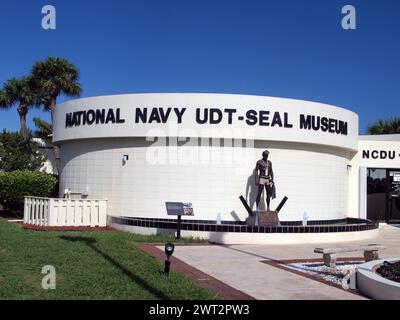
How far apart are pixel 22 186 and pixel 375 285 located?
48.8 ft

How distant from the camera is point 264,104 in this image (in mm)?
16719

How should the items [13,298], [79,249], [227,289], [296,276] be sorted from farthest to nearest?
[79,249], [296,276], [227,289], [13,298]

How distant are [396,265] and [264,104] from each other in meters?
9.09

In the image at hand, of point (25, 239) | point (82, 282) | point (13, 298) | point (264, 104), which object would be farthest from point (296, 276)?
point (264, 104)

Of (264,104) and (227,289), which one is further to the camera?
(264,104)

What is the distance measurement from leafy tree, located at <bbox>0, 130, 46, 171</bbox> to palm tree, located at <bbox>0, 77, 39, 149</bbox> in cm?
506

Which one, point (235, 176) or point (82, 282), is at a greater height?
point (235, 176)

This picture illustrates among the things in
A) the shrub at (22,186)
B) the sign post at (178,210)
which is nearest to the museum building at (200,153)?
the sign post at (178,210)

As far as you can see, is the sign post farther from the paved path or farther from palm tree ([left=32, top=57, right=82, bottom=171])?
palm tree ([left=32, top=57, right=82, bottom=171])

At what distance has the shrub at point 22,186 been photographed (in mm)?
19219

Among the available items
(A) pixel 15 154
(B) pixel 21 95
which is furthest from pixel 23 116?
(A) pixel 15 154

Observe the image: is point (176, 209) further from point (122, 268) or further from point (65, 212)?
point (122, 268)

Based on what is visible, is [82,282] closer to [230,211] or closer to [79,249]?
[79,249]

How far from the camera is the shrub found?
63.1 feet
